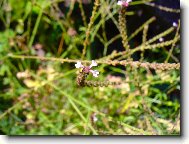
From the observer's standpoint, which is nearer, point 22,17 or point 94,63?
point 94,63

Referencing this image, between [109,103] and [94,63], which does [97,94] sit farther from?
[94,63]

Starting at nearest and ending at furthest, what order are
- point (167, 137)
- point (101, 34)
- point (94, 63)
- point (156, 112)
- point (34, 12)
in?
1. point (94, 63)
2. point (167, 137)
3. point (156, 112)
4. point (101, 34)
5. point (34, 12)

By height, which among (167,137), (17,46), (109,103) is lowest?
(167,137)

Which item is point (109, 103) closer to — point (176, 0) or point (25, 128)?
point (25, 128)

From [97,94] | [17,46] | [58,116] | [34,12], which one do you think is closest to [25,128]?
[58,116]

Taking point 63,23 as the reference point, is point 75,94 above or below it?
below

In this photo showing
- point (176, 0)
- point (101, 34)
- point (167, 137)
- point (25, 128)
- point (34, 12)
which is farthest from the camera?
point (34, 12)

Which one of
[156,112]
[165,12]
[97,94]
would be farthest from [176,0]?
[97,94]
